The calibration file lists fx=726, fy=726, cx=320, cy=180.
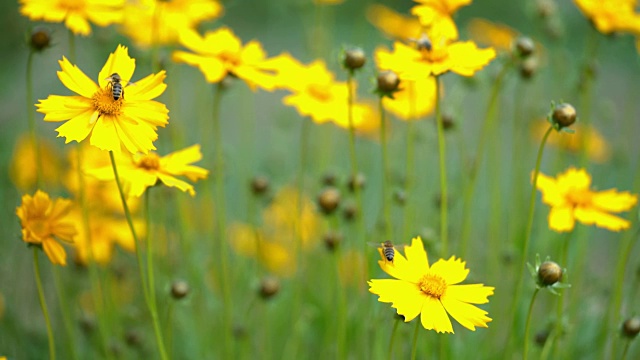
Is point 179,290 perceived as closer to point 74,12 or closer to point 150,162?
point 150,162

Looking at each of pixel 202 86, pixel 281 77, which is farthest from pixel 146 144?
pixel 202 86

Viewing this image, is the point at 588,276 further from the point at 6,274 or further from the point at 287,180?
the point at 6,274

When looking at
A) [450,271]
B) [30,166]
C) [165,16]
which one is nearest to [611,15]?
[450,271]

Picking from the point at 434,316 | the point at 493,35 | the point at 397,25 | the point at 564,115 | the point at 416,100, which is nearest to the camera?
the point at 434,316

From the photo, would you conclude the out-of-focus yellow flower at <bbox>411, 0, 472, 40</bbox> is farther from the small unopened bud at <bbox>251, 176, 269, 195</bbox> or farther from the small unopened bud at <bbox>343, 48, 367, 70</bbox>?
the small unopened bud at <bbox>251, 176, 269, 195</bbox>

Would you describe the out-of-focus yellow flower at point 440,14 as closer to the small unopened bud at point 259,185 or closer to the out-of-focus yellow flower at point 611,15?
the out-of-focus yellow flower at point 611,15
